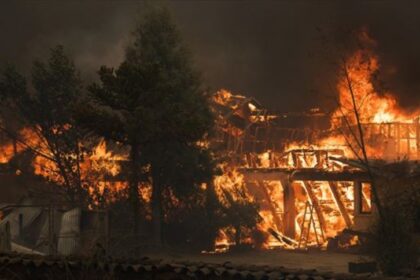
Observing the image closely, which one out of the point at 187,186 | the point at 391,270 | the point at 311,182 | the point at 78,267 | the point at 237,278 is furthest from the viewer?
the point at 311,182

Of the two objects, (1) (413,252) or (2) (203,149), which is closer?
(1) (413,252)

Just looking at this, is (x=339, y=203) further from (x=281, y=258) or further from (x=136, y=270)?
(x=136, y=270)

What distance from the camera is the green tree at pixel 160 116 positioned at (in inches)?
953

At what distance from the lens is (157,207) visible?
28.8m

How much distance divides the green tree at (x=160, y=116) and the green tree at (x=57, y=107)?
219 cm

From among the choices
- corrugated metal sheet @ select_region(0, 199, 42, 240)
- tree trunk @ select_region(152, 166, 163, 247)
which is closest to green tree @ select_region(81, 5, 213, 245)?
tree trunk @ select_region(152, 166, 163, 247)

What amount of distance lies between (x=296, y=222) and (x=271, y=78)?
20.9 meters

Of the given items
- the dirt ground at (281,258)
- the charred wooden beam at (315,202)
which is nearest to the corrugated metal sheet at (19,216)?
the dirt ground at (281,258)

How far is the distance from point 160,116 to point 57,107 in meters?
7.28

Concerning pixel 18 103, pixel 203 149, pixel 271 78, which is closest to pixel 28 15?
pixel 271 78

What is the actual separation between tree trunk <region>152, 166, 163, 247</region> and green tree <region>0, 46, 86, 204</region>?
11.5 feet

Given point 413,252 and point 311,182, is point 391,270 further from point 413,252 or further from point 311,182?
point 311,182

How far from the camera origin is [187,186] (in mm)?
29109

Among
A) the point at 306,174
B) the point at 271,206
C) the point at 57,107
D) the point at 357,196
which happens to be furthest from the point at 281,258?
the point at 57,107
